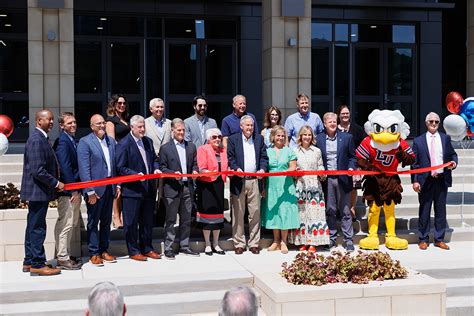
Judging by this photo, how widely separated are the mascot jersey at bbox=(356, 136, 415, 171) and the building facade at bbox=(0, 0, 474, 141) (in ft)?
23.7

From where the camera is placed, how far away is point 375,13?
2077cm

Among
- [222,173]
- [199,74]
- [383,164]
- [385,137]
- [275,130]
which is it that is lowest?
[222,173]

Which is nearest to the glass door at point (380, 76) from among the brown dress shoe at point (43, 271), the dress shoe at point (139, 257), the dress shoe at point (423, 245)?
the dress shoe at point (423, 245)

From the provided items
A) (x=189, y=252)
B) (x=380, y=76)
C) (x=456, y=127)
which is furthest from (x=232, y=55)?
(x=189, y=252)

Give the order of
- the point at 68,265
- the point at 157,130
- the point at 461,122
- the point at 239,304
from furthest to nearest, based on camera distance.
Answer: the point at 461,122, the point at 157,130, the point at 68,265, the point at 239,304

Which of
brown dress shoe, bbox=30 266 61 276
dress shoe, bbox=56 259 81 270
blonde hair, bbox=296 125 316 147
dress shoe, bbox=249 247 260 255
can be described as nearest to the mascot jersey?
blonde hair, bbox=296 125 316 147

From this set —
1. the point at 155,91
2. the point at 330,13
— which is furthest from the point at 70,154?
the point at 330,13

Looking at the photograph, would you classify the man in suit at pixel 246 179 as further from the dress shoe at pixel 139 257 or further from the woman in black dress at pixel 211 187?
the dress shoe at pixel 139 257

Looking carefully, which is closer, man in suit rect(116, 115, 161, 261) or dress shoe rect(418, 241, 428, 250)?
man in suit rect(116, 115, 161, 261)

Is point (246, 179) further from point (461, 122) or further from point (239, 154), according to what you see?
point (461, 122)

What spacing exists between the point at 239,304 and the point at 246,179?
19.5 feet

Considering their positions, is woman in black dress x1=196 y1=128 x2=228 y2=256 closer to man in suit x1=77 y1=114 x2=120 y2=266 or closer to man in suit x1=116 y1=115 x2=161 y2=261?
man in suit x1=116 y1=115 x2=161 y2=261

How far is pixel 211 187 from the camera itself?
8.96 metres

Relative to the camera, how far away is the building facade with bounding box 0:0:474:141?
62.5 feet
